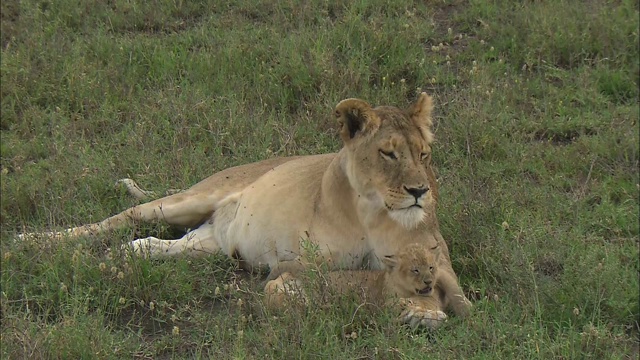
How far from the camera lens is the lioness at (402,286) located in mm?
4773

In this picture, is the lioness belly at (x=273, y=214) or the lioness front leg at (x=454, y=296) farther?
the lioness belly at (x=273, y=214)

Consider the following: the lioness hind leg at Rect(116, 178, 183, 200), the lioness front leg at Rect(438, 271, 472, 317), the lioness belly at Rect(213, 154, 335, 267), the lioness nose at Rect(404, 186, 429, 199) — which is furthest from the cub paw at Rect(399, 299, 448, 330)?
the lioness hind leg at Rect(116, 178, 183, 200)

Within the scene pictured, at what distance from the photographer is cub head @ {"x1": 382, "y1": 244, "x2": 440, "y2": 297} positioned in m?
4.77

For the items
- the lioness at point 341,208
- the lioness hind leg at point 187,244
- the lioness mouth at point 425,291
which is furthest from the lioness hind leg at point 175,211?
the lioness mouth at point 425,291

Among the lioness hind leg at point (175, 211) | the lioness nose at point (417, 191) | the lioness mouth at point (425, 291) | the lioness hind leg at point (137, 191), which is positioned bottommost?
the lioness hind leg at point (137, 191)

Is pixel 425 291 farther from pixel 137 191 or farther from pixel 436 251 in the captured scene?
pixel 137 191

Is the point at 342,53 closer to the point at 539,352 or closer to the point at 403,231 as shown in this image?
the point at 403,231

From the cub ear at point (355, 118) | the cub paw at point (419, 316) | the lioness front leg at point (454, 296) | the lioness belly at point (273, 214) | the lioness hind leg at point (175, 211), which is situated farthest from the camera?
the lioness hind leg at point (175, 211)

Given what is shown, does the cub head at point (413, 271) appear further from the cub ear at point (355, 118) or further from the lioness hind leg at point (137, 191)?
the lioness hind leg at point (137, 191)

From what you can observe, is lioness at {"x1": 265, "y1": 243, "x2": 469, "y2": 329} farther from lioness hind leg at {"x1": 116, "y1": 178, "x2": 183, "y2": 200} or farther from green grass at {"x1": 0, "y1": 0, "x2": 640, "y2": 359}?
lioness hind leg at {"x1": 116, "y1": 178, "x2": 183, "y2": 200}

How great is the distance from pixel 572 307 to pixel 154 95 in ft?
13.0

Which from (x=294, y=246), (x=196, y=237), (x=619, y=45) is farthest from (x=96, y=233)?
(x=619, y=45)

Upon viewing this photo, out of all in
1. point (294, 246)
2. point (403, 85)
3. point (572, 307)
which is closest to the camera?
point (572, 307)

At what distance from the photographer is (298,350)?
456 cm
